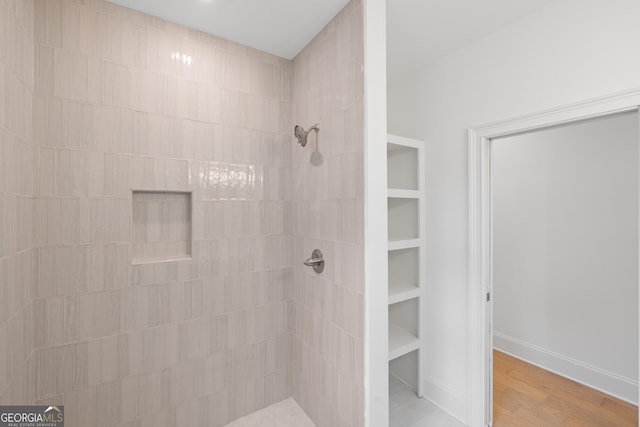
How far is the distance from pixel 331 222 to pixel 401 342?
1.06m

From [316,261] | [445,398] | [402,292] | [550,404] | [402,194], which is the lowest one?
[550,404]

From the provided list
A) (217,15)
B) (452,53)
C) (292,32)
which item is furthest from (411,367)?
(217,15)

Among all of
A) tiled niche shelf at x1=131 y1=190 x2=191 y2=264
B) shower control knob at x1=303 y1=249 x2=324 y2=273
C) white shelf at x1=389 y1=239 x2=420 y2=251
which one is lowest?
shower control knob at x1=303 y1=249 x2=324 y2=273

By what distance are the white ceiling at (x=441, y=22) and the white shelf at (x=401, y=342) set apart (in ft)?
6.51

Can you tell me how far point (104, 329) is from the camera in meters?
1.35

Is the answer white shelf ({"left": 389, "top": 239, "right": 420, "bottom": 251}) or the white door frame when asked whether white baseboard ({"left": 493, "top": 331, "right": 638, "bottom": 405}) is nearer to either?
the white door frame

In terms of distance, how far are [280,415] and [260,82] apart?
7.07 ft

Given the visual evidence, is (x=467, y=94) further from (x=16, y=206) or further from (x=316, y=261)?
(x=16, y=206)

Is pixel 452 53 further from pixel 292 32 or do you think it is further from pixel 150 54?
pixel 150 54

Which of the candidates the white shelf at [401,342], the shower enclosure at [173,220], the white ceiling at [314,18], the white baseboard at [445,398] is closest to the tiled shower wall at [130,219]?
the shower enclosure at [173,220]

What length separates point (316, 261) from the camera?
5.17 ft

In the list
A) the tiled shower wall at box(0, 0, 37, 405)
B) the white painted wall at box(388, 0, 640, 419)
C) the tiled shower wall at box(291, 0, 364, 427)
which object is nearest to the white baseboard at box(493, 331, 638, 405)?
the white painted wall at box(388, 0, 640, 419)

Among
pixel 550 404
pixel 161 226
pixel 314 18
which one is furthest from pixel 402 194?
pixel 550 404

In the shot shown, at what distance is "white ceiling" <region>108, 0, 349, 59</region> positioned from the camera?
4.51 ft
